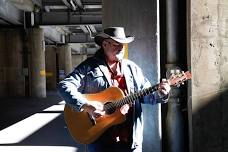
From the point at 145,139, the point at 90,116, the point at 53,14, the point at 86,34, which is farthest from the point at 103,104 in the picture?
the point at 86,34

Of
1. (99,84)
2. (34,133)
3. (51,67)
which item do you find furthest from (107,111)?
(51,67)

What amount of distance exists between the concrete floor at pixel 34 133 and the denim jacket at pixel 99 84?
3.91 meters

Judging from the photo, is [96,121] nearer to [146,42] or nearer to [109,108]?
[109,108]

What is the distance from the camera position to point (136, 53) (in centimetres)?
532

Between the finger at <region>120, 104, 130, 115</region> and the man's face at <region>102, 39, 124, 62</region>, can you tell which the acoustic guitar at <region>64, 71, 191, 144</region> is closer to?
the finger at <region>120, 104, 130, 115</region>

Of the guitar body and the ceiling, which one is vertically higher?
the ceiling

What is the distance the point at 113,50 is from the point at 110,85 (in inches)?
11.7

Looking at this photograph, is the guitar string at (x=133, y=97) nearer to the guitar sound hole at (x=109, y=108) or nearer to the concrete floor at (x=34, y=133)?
the guitar sound hole at (x=109, y=108)

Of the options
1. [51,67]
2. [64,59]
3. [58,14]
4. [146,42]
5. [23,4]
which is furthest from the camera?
[51,67]

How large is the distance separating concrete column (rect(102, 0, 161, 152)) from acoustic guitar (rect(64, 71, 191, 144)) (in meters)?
2.01

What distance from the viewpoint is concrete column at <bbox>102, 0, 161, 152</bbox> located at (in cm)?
524

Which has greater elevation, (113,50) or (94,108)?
(113,50)

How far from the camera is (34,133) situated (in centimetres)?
914

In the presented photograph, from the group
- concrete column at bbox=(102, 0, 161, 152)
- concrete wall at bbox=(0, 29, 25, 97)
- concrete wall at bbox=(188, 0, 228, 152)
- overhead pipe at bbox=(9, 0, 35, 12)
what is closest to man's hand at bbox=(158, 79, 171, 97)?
concrete wall at bbox=(188, 0, 228, 152)
